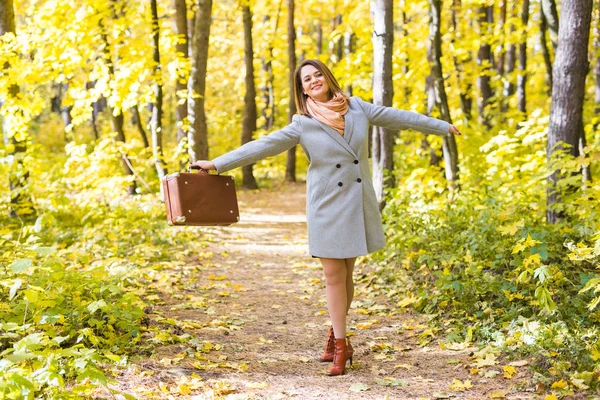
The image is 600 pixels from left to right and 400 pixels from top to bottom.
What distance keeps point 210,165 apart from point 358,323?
233 centimetres

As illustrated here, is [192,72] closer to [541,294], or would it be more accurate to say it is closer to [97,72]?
[97,72]

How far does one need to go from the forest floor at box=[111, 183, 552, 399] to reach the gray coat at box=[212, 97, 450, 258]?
91cm

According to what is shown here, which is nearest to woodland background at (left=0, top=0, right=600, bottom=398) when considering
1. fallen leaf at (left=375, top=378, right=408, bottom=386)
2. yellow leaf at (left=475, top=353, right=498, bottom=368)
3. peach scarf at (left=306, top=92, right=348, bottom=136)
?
yellow leaf at (left=475, top=353, right=498, bottom=368)

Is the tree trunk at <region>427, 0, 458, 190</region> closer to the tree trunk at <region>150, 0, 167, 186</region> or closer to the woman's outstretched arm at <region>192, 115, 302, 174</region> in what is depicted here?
the tree trunk at <region>150, 0, 167, 186</region>

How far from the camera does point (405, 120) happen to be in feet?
13.7

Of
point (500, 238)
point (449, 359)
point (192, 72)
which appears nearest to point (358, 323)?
point (449, 359)

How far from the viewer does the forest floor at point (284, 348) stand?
11.8ft

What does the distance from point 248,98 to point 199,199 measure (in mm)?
13598

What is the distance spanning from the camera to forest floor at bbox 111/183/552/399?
3.59 meters

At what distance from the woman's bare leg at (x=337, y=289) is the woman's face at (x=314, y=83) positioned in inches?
46.3

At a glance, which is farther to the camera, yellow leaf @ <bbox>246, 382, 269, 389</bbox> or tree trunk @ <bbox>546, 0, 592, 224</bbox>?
tree trunk @ <bbox>546, 0, 592, 224</bbox>

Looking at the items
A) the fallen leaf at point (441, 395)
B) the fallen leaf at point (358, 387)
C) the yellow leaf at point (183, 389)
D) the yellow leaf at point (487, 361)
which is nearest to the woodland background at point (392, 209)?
the yellow leaf at point (487, 361)

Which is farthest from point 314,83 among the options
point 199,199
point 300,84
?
point 199,199

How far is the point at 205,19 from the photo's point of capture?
10938 millimetres
